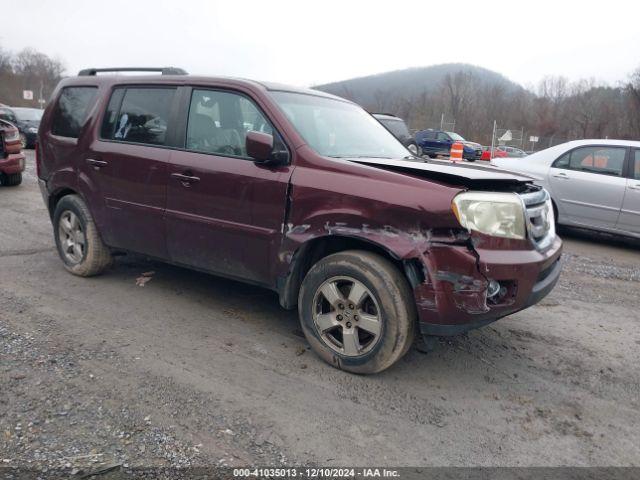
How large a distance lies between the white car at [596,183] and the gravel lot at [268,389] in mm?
3048

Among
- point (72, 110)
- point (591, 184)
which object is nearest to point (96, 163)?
point (72, 110)

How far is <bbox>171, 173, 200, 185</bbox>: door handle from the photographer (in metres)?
3.90

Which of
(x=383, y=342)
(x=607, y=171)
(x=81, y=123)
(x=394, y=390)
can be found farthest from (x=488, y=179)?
(x=607, y=171)

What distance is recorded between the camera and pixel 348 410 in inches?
115

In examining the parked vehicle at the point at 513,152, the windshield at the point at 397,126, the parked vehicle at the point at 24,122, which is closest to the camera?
the windshield at the point at 397,126

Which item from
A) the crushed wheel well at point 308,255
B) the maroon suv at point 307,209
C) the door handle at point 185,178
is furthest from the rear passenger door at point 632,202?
the door handle at point 185,178

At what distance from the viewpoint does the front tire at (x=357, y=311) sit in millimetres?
3105

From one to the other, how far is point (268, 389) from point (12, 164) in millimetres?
9265

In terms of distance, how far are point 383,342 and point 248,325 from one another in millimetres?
1318

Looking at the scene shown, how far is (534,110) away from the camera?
212ft

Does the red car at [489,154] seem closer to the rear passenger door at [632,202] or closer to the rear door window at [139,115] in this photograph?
the rear passenger door at [632,202]

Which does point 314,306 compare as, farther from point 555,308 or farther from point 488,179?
point 555,308

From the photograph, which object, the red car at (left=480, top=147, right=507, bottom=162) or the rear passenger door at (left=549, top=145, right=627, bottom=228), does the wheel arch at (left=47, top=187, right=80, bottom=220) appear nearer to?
the rear passenger door at (left=549, top=145, right=627, bottom=228)

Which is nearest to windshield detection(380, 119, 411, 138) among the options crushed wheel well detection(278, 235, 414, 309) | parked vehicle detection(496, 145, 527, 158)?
crushed wheel well detection(278, 235, 414, 309)
